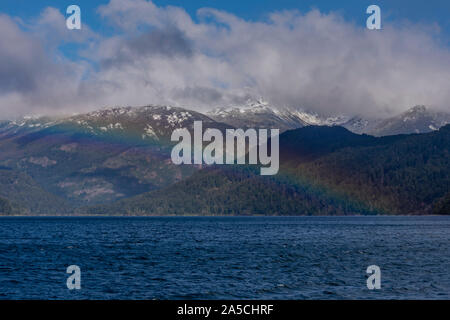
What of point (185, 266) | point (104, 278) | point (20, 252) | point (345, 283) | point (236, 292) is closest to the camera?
point (236, 292)

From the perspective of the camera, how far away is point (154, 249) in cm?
13812

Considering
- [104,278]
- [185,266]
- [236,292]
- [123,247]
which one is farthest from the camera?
[123,247]

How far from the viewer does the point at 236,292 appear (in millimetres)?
74062

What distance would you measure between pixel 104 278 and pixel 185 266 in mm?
18419
